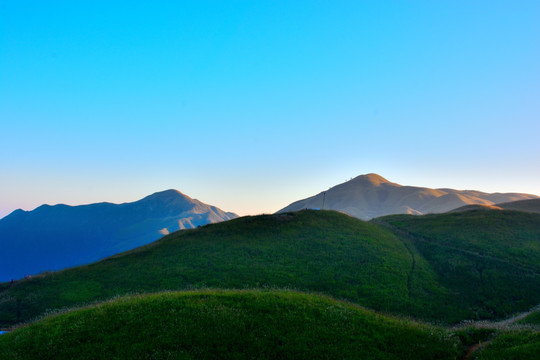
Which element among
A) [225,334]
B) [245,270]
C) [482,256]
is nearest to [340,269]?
[245,270]

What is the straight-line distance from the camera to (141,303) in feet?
70.7

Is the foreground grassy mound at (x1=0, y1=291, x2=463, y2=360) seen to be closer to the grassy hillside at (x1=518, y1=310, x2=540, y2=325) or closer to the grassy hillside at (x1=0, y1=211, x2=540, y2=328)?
the grassy hillside at (x1=518, y1=310, x2=540, y2=325)

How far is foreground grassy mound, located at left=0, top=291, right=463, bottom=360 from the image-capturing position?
15.7 meters

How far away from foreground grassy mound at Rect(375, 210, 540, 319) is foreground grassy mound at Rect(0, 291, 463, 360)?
22.1 meters

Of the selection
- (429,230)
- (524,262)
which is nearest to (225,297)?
(524,262)

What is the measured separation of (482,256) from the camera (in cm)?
4975

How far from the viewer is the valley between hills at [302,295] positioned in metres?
16.5

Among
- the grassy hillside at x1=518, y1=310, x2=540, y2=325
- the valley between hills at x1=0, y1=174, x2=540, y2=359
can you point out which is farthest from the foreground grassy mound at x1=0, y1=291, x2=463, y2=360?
the grassy hillside at x1=518, y1=310, x2=540, y2=325

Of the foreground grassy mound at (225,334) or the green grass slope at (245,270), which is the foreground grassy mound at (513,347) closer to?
the foreground grassy mound at (225,334)

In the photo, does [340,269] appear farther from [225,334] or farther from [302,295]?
[225,334]

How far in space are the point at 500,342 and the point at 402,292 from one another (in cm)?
2137

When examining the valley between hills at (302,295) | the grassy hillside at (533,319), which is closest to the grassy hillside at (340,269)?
the valley between hills at (302,295)

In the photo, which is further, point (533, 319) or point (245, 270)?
point (245, 270)

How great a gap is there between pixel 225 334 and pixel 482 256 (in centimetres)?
5100
